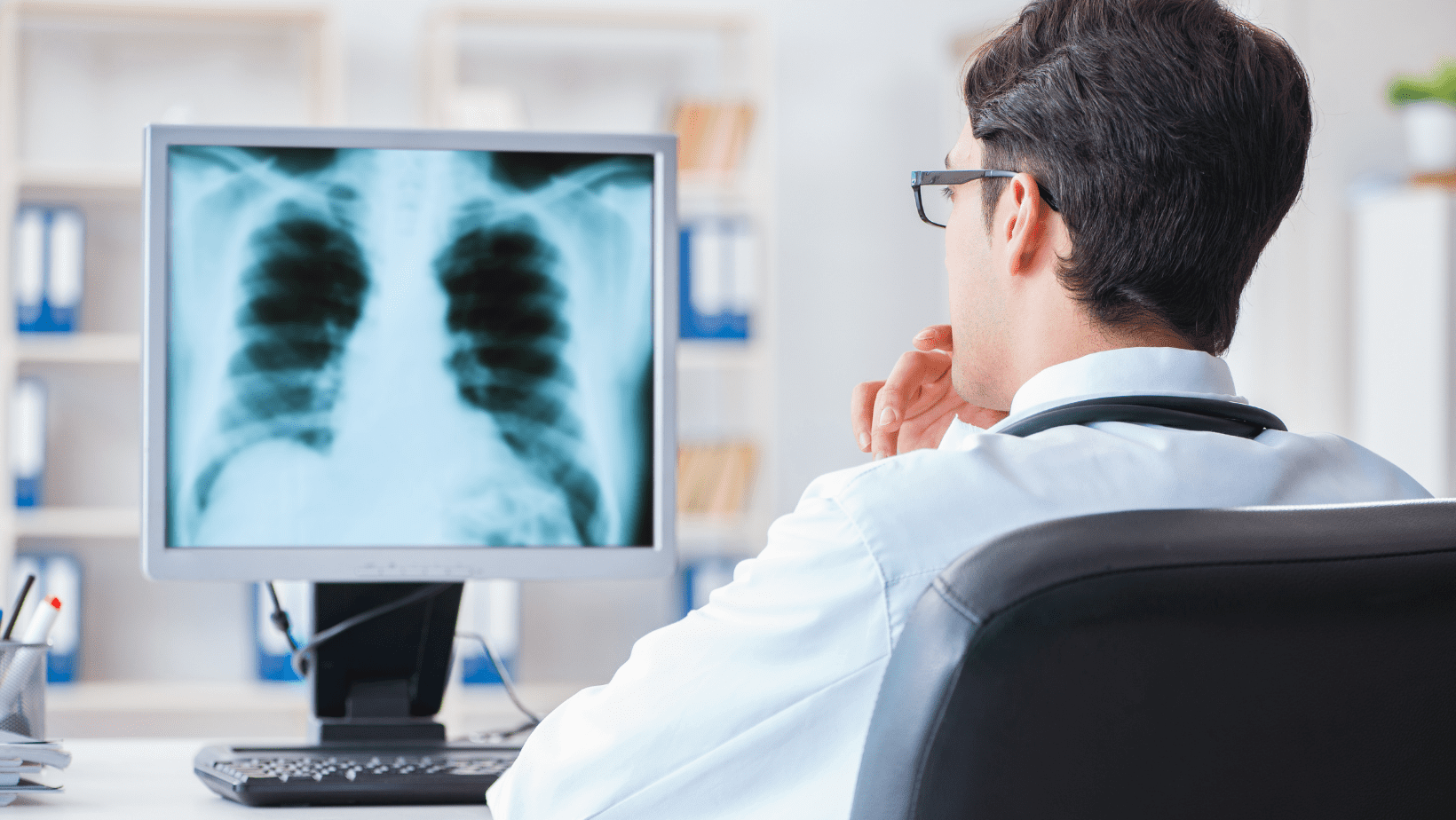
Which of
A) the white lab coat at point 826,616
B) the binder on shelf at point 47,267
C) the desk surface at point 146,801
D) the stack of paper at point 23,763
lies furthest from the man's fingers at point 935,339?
the binder on shelf at point 47,267

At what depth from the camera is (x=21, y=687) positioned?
1.04 m

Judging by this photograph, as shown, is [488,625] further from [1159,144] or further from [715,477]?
[1159,144]

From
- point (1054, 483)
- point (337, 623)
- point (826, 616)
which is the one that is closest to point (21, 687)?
point (337, 623)

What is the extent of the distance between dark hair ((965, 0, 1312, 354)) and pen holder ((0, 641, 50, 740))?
2.92 feet

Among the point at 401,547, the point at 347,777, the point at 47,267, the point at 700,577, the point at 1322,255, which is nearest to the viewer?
the point at 347,777

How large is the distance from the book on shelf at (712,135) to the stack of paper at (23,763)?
2.39 m

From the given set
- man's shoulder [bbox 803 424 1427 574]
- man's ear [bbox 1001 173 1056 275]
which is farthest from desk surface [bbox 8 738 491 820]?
man's ear [bbox 1001 173 1056 275]

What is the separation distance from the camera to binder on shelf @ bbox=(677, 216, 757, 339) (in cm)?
311

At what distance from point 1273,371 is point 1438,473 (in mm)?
507

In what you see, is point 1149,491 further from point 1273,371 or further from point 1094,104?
point 1273,371

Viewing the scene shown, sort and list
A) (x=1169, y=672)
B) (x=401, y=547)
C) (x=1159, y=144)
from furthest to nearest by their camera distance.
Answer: (x=401, y=547)
(x=1159, y=144)
(x=1169, y=672)

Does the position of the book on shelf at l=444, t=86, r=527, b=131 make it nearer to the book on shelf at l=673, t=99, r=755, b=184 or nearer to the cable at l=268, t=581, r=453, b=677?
the book on shelf at l=673, t=99, r=755, b=184

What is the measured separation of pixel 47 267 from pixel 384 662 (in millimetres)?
2221

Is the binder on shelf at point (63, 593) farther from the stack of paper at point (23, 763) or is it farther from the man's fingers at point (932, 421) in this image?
the man's fingers at point (932, 421)
